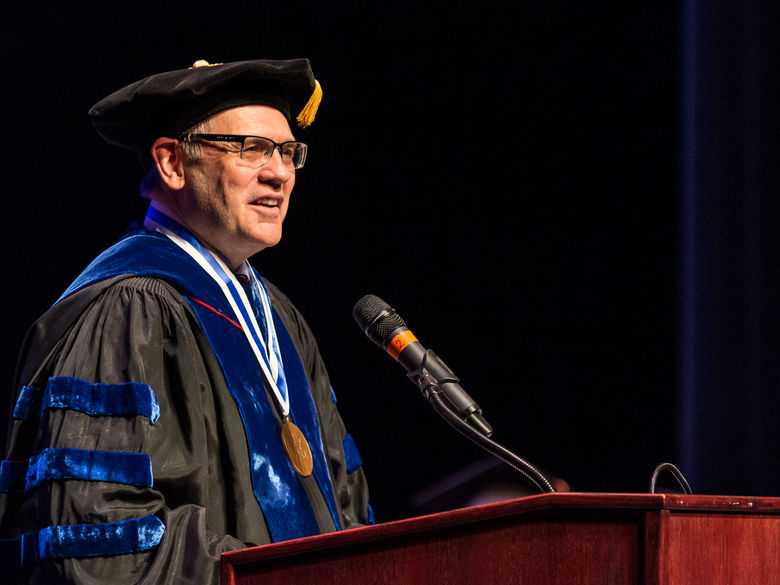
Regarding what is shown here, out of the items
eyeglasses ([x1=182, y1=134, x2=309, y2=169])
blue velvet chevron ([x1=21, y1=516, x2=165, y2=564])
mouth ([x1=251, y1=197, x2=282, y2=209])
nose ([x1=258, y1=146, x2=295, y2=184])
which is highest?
eyeglasses ([x1=182, y1=134, x2=309, y2=169])

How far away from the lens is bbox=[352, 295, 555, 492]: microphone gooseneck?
1597 millimetres

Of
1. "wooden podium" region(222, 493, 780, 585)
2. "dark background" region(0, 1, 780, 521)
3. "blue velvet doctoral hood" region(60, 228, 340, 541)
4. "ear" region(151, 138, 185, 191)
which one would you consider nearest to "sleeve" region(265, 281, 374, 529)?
"blue velvet doctoral hood" region(60, 228, 340, 541)

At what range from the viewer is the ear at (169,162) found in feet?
6.96

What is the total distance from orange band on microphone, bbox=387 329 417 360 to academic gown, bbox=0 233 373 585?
34 centimetres

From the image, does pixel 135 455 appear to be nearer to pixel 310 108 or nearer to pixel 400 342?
pixel 400 342

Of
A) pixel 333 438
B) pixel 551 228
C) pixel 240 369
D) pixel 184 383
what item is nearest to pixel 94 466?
pixel 184 383

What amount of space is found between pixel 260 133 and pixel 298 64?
201 millimetres

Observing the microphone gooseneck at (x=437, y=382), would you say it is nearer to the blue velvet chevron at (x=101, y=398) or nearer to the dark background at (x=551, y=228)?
the blue velvet chevron at (x=101, y=398)

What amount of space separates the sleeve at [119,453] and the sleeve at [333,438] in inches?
20.1

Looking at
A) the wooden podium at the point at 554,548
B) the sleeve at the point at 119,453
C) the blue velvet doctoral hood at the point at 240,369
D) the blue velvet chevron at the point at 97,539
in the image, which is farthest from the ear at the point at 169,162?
the wooden podium at the point at 554,548

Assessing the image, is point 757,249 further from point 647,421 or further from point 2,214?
point 2,214

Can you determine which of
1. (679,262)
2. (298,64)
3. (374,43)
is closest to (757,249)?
(679,262)

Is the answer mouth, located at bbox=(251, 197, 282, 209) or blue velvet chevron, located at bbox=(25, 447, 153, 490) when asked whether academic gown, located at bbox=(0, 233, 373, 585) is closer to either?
blue velvet chevron, located at bbox=(25, 447, 153, 490)

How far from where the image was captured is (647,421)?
3.37 m
